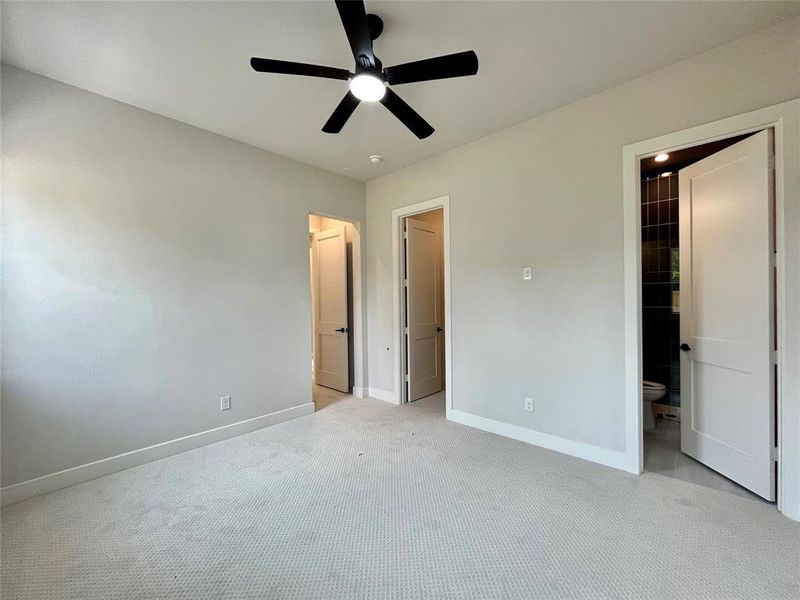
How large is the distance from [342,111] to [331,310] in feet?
9.87

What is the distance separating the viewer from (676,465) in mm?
2484

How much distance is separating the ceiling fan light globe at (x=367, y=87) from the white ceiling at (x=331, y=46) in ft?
1.32

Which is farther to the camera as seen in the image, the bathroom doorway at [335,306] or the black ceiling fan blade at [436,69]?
the bathroom doorway at [335,306]

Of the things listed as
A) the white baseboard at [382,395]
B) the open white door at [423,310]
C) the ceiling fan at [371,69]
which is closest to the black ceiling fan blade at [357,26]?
the ceiling fan at [371,69]

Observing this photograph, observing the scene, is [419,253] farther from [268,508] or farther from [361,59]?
[268,508]

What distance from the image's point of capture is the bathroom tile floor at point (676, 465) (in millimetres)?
2199

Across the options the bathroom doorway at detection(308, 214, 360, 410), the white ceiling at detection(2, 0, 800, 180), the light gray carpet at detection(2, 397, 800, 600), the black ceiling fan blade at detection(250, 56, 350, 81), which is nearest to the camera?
the light gray carpet at detection(2, 397, 800, 600)

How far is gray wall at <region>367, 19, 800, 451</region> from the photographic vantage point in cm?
208

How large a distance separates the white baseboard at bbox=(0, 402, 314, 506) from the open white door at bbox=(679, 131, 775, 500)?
3.62 metres

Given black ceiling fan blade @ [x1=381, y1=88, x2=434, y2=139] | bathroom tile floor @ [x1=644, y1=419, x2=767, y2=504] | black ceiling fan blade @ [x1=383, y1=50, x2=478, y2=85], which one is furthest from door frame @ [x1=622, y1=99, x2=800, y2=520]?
black ceiling fan blade @ [x1=381, y1=88, x2=434, y2=139]

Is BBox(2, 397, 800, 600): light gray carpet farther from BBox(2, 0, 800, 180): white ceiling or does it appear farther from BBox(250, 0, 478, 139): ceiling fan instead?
BBox(2, 0, 800, 180): white ceiling

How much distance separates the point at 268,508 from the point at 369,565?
79cm

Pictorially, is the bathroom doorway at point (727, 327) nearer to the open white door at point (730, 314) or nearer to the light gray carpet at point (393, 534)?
the open white door at point (730, 314)

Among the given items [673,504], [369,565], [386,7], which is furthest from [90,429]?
[673,504]
